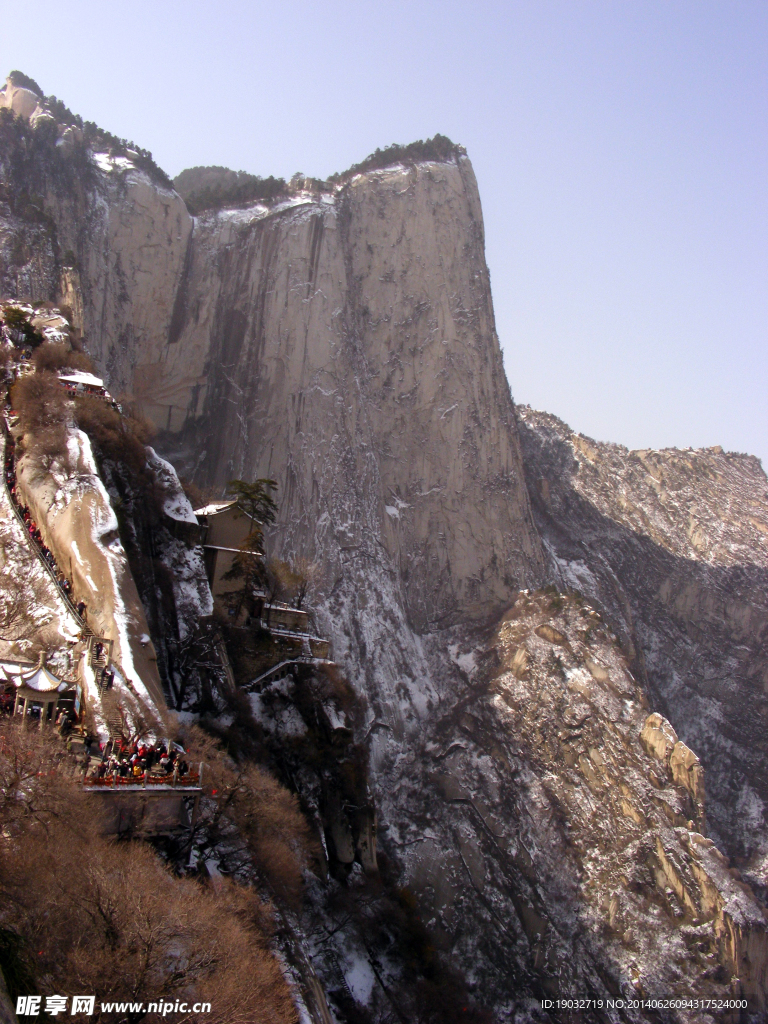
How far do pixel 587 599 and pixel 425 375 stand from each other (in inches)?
583

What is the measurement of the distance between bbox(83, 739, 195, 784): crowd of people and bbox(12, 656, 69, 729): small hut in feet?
3.79

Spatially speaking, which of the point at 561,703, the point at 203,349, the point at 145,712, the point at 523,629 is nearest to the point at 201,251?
the point at 203,349

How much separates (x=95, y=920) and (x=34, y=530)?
13405mm

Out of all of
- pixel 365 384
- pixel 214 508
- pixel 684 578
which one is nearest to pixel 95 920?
pixel 214 508

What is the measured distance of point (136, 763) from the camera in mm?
14617

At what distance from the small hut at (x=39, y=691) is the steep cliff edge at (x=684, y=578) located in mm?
34177

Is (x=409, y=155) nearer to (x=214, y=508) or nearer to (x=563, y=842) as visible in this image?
(x=214, y=508)

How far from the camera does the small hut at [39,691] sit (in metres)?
14.9

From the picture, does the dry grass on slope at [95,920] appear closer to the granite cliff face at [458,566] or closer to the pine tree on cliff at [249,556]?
the pine tree on cliff at [249,556]

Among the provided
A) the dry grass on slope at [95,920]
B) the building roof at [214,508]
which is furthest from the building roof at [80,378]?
the dry grass on slope at [95,920]

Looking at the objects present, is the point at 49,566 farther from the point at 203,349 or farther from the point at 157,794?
the point at 203,349

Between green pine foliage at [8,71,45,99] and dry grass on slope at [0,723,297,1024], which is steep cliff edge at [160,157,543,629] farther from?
dry grass on slope at [0,723,297,1024]

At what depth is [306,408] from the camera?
45094 millimetres

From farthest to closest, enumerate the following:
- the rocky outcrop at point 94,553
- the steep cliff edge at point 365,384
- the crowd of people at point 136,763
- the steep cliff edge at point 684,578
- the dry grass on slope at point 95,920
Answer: the steep cliff edge at point 684,578 → the steep cliff edge at point 365,384 → the rocky outcrop at point 94,553 → the crowd of people at point 136,763 → the dry grass on slope at point 95,920
